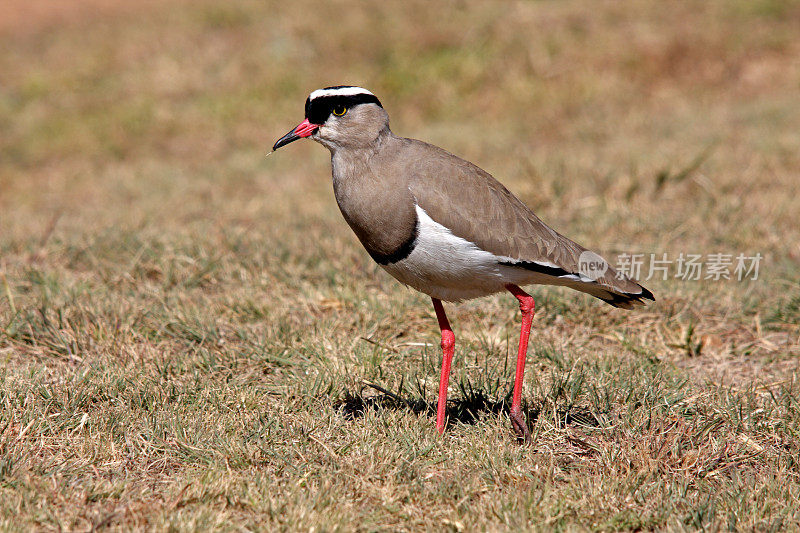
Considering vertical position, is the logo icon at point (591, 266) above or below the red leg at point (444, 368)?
above

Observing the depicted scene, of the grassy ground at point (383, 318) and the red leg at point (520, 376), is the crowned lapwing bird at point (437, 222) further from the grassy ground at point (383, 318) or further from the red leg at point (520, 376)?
the grassy ground at point (383, 318)

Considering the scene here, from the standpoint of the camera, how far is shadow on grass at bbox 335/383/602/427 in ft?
13.2

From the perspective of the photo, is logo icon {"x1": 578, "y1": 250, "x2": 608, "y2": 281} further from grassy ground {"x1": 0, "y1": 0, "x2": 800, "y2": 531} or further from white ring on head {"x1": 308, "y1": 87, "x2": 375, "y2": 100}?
white ring on head {"x1": 308, "y1": 87, "x2": 375, "y2": 100}

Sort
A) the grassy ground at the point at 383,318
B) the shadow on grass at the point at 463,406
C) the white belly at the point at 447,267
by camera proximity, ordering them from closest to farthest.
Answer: the grassy ground at the point at 383,318 → the white belly at the point at 447,267 → the shadow on grass at the point at 463,406

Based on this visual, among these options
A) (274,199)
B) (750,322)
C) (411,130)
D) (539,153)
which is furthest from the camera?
(411,130)

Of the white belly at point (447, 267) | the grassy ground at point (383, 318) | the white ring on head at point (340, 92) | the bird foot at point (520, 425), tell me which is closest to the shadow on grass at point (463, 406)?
the grassy ground at point (383, 318)

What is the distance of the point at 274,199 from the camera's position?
349 inches

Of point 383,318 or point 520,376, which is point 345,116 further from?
point 383,318

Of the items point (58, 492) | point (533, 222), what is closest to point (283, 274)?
point (533, 222)

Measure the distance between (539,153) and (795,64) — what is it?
16.5ft

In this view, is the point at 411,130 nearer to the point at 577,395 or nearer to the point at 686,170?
the point at 686,170

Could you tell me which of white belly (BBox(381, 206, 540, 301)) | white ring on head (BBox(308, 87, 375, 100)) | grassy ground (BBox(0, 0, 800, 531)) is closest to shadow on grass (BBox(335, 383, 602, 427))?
grassy ground (BBox(0, 0, 800, 531))

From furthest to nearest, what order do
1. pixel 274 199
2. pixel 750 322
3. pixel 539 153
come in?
pixel 539 153, pixel 274 199, pixel 750 322

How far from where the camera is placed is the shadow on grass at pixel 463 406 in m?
4.02
